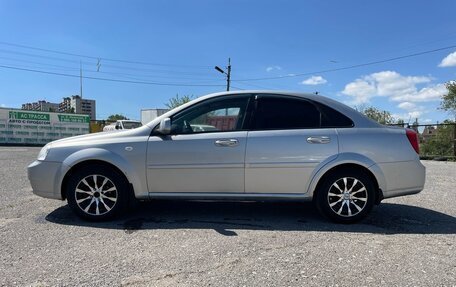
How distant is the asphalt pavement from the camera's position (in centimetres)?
342

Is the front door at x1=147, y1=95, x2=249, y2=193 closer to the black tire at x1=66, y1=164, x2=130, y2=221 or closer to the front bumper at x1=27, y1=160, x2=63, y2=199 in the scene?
the black tire at x1=66, y1=164, x2=130, y2=221

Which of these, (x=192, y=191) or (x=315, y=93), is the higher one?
(x=315, y=93)

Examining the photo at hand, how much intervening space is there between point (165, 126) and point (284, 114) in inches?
61.3

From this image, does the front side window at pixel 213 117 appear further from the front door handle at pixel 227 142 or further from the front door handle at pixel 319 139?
the front door handle at pixel 319 139

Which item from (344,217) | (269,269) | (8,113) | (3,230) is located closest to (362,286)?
(269,269)

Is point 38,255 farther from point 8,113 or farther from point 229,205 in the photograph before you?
point 8,113

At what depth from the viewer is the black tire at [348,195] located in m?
5.04

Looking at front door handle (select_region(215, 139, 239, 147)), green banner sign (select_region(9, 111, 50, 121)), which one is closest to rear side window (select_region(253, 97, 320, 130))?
front door handle (select_region(215, 139, 239, 147))

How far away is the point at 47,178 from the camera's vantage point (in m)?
5.19

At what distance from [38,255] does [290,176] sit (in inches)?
117

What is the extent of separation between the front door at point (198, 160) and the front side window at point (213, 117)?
15 millimetres

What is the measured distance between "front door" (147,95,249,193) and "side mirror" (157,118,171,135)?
0.07 meters

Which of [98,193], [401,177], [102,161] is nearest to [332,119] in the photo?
[401,177]

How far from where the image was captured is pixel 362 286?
3.25 meters
